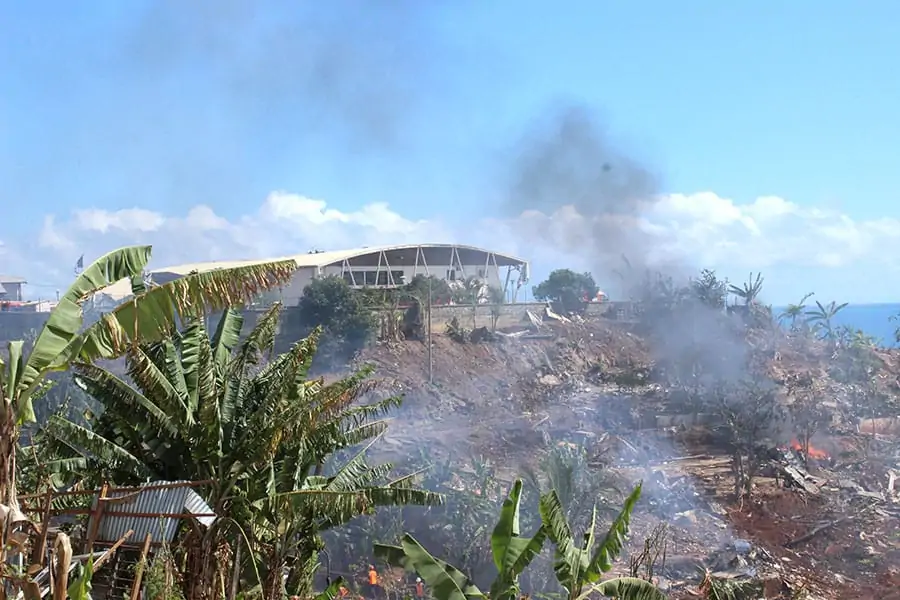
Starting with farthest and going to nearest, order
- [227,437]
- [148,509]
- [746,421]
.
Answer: [746,421], [227,437], [148,509]

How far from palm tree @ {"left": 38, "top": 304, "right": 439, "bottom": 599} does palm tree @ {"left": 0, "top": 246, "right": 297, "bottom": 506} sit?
1253 mm

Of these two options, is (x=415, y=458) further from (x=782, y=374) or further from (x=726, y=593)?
(x=782, y=374)

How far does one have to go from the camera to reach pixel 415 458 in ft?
71.3

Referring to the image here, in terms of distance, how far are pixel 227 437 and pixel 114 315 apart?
2540 millimetres

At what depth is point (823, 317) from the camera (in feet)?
132

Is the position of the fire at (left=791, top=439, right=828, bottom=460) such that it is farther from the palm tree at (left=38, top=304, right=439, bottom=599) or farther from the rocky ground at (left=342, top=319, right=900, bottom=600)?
the palm tree at (left=38, top=304, right=439, bottom=599)

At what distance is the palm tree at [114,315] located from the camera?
5004 millimetres

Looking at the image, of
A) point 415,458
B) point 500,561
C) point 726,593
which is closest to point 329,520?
point 500,561

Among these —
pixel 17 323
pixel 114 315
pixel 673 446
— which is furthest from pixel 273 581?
pixel 17 323

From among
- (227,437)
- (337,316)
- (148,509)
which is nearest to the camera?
(148,509)

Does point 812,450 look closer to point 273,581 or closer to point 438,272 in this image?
point 273,581

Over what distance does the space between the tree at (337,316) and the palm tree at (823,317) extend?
22162 millimetres

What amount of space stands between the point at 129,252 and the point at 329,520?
4.30 m

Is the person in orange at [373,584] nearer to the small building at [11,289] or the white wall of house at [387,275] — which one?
the white wall of house at [387,275]
